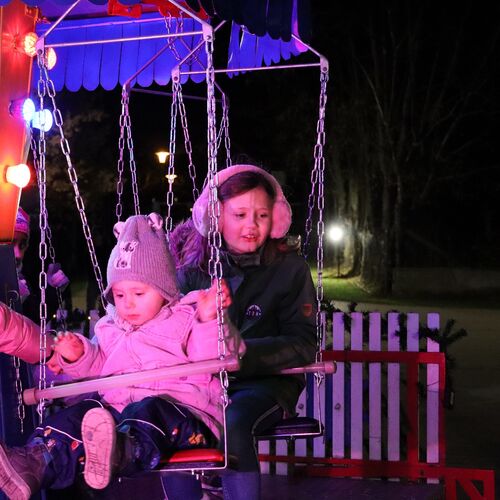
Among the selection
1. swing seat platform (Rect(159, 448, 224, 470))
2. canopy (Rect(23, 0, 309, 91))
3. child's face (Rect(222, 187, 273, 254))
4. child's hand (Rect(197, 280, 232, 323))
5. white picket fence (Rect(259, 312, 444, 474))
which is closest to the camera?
swing seat platform (Rect(159, 448, 224, 470))

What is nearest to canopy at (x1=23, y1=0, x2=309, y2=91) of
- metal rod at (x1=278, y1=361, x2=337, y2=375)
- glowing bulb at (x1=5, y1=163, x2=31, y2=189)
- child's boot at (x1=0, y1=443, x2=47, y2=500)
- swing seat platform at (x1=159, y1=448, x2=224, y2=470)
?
glowing bulb at (x1=5, y1=163, x2=31, y2=189)

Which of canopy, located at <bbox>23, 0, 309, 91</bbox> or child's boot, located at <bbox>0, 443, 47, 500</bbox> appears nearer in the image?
child's boot, located at <bbox>0, 443, 47, 500</bbox>

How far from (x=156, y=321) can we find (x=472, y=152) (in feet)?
77.9

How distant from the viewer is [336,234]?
87.6 feet

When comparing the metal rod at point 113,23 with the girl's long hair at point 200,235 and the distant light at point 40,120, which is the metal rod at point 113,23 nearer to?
the girl's long hair at point 200,235

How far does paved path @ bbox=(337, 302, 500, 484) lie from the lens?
6614 millimetres

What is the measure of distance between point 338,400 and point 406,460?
625mm

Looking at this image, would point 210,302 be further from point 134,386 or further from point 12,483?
point 12,483

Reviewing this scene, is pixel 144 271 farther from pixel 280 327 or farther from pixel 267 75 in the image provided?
pixel 267 75

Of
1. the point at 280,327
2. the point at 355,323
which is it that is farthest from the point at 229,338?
the point at 355,323

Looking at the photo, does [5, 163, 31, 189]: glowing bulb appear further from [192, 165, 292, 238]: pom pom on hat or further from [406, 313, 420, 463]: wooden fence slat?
[406, 313, 420, 463]: wooden fence slat

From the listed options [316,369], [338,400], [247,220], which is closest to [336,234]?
[338,400]

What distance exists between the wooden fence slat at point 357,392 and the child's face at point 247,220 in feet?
7.03

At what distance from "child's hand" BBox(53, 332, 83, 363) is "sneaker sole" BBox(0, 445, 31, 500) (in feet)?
1.82
